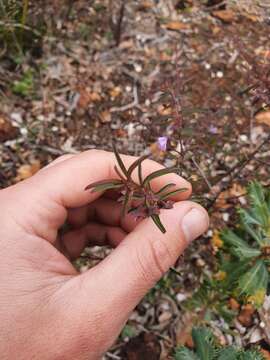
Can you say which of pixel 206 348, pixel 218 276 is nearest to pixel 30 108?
pixel 218 276

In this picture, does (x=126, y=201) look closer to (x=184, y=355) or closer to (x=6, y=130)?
(x=184, y=355)

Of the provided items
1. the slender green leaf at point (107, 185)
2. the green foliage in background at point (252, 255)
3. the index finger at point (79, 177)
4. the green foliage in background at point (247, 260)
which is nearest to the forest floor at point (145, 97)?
the green foliage in background at point (247, 260)

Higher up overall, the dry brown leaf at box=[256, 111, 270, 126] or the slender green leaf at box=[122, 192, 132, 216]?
the slender green leaf at box=[122, 192, 132, 216]

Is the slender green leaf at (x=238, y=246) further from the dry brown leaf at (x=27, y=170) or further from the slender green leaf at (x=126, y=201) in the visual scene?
the dry brown leaf at (x=27, y=170)

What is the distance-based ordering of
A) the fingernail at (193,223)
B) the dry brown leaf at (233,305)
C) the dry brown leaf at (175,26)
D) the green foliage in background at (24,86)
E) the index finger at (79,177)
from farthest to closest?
1. the dry brown leaf at (175,26)
2. the green foliage in background at (24,86)
3. the dry brown leaf at (233,305)
4. the index finger at (79,177)
5. the fingernail at (193,223)

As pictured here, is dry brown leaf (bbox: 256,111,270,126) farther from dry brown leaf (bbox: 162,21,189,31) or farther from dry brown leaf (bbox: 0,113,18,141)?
dry brown leaf (bbox: 0,113,18,141)

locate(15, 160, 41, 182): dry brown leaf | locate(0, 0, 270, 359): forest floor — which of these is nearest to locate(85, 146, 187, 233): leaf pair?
locate(0, 0, 270, 359): forest floor

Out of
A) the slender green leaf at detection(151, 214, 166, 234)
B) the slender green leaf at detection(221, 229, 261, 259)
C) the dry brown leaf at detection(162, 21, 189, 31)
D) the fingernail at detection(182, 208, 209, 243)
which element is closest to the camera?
the slender green leaf at detection(151, 214, 166, 234)
